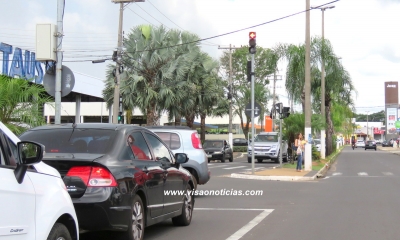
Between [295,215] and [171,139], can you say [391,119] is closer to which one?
[171,139]

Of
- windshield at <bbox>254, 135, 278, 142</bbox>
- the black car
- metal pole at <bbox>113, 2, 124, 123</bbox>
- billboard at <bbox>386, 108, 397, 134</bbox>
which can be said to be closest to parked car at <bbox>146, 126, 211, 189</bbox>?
the black car

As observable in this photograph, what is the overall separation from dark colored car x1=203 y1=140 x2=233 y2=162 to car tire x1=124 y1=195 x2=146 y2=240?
29.8 meters

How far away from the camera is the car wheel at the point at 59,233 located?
496 cm

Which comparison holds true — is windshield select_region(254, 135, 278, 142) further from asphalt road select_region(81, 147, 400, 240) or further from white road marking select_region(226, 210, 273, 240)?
white road marking select_region(226, 210, 273, 240)

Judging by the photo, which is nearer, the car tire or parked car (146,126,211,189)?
the car tire

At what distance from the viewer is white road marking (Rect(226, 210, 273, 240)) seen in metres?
8.89

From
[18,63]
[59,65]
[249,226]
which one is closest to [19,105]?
[59,65]

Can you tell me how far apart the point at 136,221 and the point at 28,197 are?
10.1ft

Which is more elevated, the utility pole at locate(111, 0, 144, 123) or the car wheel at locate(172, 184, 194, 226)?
the utility pole at locate(111, 0, 144, 123)

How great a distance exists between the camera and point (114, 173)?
695 centimetres

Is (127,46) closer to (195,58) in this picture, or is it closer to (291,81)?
(195,58)

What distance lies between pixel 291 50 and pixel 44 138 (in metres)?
29.5

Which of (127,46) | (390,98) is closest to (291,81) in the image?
(127,46)

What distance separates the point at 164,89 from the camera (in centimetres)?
3522
